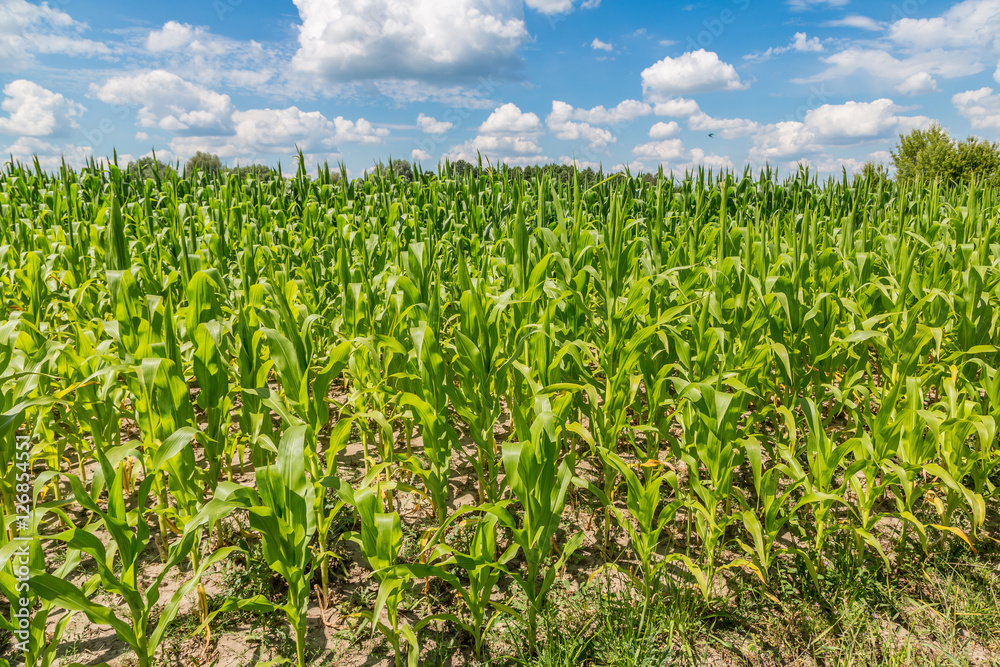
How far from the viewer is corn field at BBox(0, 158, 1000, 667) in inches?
65.2

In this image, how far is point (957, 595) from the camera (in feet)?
6.72

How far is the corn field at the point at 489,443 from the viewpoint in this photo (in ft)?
5.44

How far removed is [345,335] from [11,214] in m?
5.34

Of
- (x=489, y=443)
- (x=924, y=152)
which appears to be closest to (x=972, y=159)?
(x=924, y=152)

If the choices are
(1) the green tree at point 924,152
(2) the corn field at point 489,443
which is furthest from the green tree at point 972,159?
(2) the corn field at point 489,443

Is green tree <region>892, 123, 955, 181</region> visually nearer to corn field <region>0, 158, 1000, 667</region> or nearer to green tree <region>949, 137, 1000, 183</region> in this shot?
green tree <region>949, 137, 1000, 183</region>

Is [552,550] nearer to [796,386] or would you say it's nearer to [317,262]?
[796,386]

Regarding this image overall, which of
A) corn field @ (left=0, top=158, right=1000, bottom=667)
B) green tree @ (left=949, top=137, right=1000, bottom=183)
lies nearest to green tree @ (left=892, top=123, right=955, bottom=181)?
green tree @ (left=949, top=137, right=1000, bottom=183)

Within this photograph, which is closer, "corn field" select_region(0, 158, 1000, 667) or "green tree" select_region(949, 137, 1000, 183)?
"corn field" select_region(0, 158, 1000, 667)

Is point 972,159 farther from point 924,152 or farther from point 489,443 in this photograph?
point 489,443

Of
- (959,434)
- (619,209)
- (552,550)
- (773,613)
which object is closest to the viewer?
(773,613)

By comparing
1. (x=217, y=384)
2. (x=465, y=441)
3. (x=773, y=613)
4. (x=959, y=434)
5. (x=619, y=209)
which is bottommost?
(x=773, y=613)

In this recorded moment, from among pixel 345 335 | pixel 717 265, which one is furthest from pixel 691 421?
pixel 345 335

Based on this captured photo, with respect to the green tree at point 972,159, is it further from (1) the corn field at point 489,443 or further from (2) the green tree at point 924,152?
(1) the corn field at point 489,443
